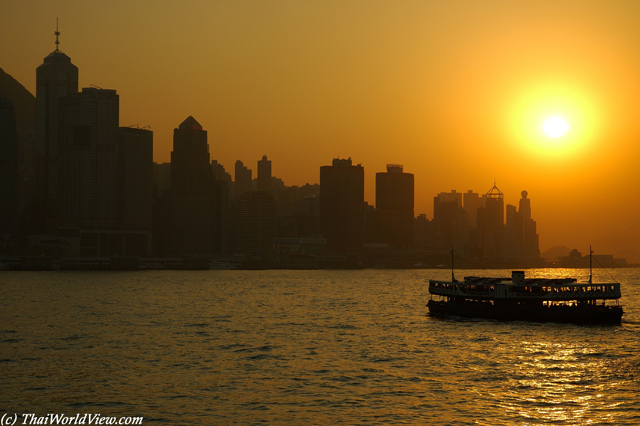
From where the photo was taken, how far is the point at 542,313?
113 meters

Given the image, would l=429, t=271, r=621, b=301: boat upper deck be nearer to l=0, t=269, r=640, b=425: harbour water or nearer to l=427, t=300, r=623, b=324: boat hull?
l=427, t=300, r=623, b=324: boat hull

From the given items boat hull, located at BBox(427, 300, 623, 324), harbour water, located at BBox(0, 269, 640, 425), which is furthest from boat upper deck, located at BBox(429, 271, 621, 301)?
harbour water, located at BBox(0, 269, 640, 425)

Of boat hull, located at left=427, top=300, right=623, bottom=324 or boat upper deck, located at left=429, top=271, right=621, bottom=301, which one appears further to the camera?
boat upper deck, located at left=429, top=271, right=621, bottom=301

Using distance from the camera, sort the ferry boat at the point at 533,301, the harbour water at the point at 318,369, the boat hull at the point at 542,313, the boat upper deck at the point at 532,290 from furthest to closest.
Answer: the boat upper deck at the point at 532,290 → the ferry boat at the point at 533,301 → the boat hull at the point at 542,313 → the harbour water at the point at 318,369

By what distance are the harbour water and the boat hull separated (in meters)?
1.95

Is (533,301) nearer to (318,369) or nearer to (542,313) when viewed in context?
(542,313)

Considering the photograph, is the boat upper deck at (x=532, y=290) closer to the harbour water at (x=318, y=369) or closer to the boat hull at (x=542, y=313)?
the boat hull at (x=542, y=313)

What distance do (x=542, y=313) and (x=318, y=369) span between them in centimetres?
5331

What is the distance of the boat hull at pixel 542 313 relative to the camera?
11100cm

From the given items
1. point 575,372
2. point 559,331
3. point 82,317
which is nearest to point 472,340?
point 559,331

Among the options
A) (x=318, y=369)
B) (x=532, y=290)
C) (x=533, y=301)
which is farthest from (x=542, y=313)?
(x=318, y=369)

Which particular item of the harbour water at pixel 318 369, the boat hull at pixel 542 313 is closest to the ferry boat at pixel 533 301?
the boat hull at pixel 542 313

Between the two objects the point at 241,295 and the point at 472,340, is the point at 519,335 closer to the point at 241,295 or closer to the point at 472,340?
the point at 472,340

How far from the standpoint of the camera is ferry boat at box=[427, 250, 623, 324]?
111500 millimetres
